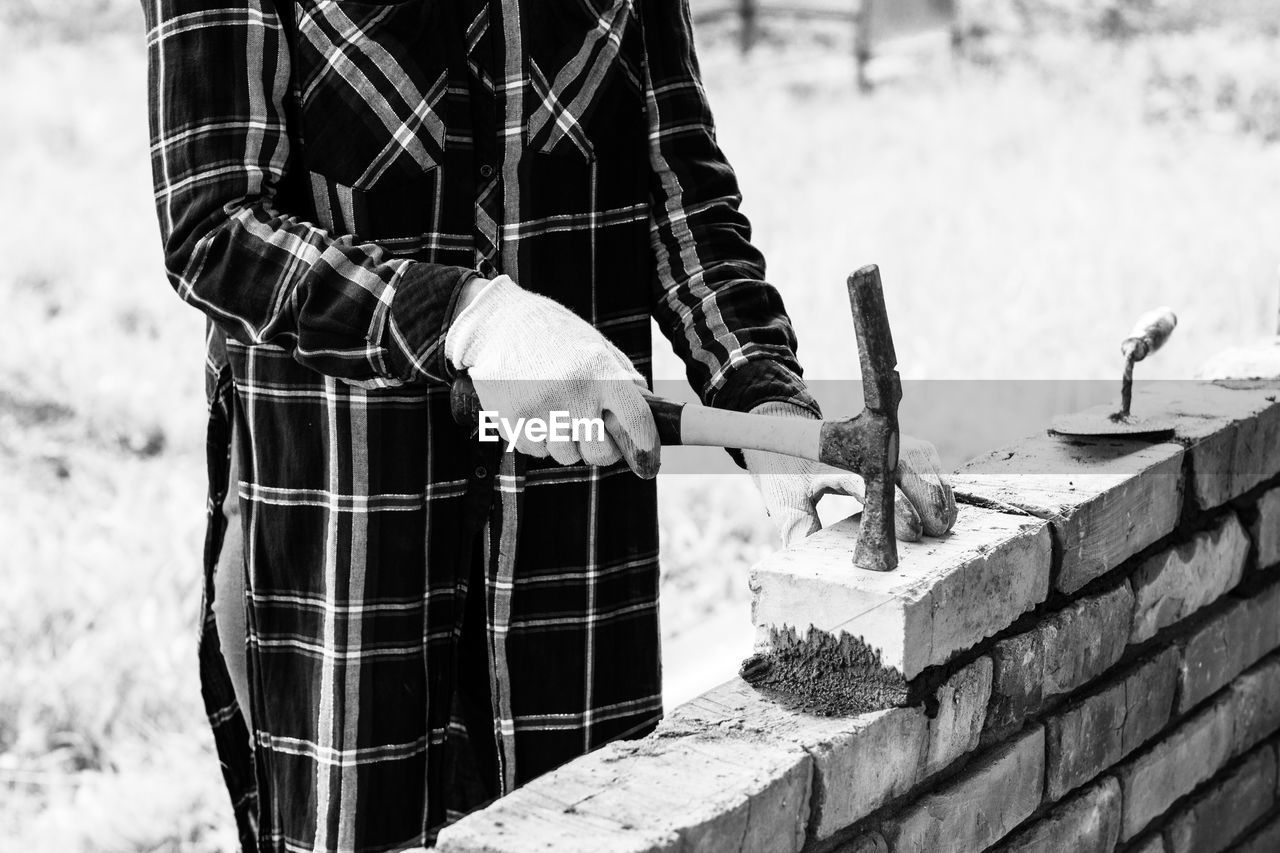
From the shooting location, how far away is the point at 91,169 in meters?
6.82

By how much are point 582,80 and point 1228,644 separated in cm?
134

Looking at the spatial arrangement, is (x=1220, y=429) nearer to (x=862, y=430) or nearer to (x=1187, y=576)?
(x=1187, y=576)

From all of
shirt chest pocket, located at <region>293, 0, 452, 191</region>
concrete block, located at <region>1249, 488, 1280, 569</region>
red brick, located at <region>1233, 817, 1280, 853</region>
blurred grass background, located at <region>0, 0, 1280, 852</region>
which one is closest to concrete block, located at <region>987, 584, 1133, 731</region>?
concrete block, located at <region>1249, 488, 1280, 569</region>

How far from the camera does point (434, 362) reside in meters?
→ 1.50

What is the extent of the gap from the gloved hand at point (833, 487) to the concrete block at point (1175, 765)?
0.59 m

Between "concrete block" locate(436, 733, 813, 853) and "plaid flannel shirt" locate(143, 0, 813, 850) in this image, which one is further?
"plaid flannel shirt" locate(143, 0, 813, 850)

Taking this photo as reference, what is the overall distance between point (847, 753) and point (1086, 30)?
8073mm

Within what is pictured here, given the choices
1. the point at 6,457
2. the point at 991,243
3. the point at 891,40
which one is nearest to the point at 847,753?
the point at 6,457

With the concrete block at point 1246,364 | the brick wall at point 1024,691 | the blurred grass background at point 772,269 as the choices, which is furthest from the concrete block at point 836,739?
the blurred grass background at point 772,269

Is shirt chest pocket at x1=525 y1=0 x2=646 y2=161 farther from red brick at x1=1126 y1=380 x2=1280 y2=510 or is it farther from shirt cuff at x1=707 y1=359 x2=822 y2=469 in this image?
red brick at x1=1126 y1=380 x2=1280 y2=510

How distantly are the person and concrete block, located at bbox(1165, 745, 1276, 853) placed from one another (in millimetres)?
844

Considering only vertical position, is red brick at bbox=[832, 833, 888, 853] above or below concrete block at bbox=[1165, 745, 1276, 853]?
above

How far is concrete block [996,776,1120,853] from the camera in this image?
1.72m

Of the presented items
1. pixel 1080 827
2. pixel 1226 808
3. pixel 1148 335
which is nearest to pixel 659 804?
pixel 1080 827
